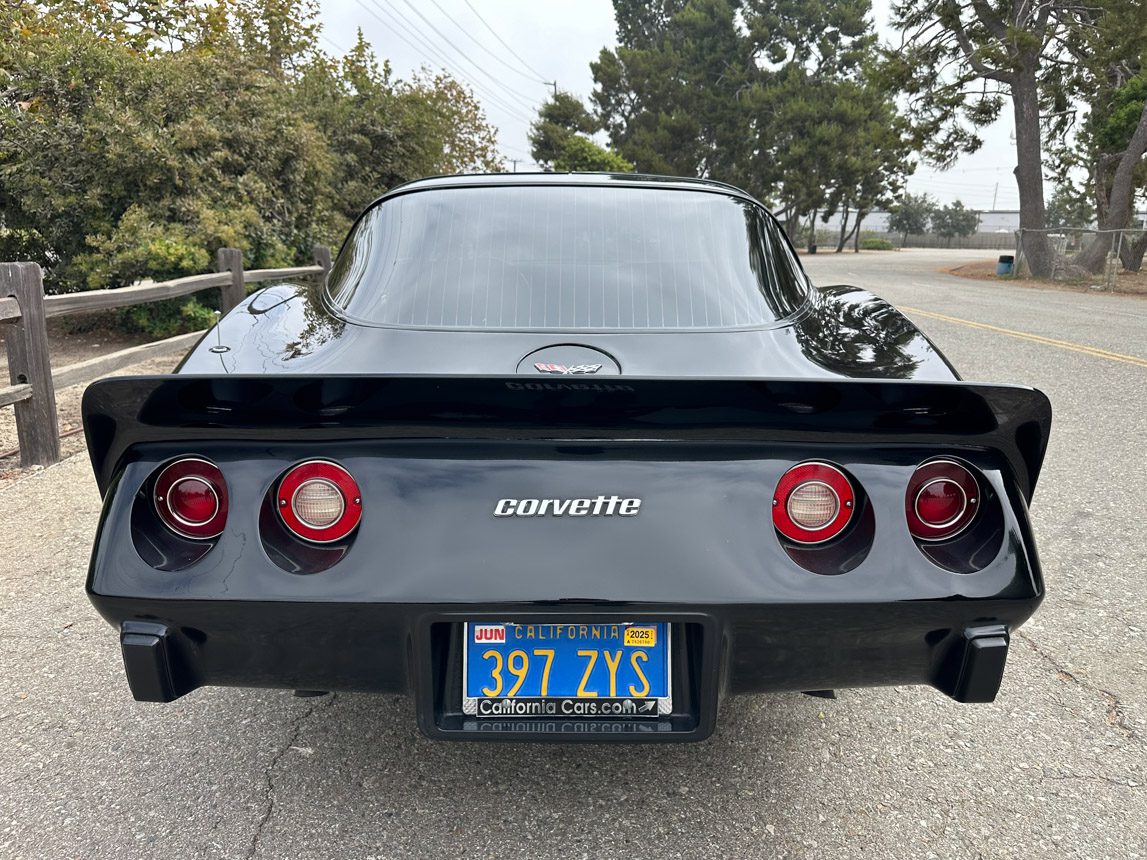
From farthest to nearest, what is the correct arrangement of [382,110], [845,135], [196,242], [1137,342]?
[845,135]
[382,110]
[1137,342]
[196,242]

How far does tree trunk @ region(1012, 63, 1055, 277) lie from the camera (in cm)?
2302

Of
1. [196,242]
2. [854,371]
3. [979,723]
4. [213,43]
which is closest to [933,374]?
[854,371]

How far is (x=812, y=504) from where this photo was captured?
5.78ft

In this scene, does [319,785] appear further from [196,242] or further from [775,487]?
[196,242]

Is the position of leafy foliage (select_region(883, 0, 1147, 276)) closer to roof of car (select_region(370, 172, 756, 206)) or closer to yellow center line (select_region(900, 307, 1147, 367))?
yellow center line (select_region(900, 307, 1147, 367))

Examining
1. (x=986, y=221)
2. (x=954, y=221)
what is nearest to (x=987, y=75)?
(x=954, y=221)

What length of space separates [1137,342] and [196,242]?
1137cm

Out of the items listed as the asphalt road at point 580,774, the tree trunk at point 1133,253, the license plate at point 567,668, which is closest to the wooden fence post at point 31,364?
the asphalt road at point 580,774

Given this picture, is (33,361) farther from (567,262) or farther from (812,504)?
(812,504)

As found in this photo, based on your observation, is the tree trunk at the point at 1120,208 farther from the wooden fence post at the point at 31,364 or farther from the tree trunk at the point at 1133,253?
the wooden fence post at the point at 31,364

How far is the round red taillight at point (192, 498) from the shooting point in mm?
1784

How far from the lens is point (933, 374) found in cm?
205

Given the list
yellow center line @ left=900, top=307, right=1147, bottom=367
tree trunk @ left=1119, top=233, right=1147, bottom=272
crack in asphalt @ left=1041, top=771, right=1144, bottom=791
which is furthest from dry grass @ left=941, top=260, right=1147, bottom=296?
crack in asphalt @ left=1041, top=771, right=1144, bottom=791

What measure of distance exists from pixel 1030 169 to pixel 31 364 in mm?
25777
